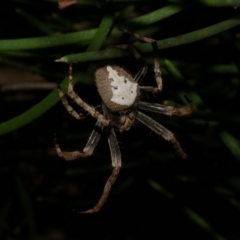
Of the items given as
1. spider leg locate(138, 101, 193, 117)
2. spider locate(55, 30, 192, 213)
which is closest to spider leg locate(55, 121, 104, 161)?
spider locate(55, 30, 192, 213)

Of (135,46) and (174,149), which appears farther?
(174,149)

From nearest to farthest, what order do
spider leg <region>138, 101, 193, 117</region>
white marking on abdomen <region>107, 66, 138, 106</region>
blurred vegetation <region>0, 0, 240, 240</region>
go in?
blurred vegetation <region>0, 0, 240, 240</region> → spider leg <region>138, 101, 193, 117</region> → white marking on abdomen <region>107, 66, 138, 106</region>

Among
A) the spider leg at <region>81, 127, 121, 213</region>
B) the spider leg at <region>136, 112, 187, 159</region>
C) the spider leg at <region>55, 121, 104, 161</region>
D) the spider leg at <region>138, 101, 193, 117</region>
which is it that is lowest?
the spider leg at <region>81, 127, 121, 213</region>

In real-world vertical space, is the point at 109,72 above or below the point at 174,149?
above

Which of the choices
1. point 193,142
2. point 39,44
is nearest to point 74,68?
point 39,44

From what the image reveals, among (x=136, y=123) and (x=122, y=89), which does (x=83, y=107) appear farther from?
(x=136, y=123)

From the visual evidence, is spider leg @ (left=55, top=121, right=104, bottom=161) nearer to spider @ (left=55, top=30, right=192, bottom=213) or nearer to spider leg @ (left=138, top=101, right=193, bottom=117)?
spider @ (left=55, top=30, right=192, bottom=213)

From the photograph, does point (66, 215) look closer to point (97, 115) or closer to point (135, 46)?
point (97, 115)
